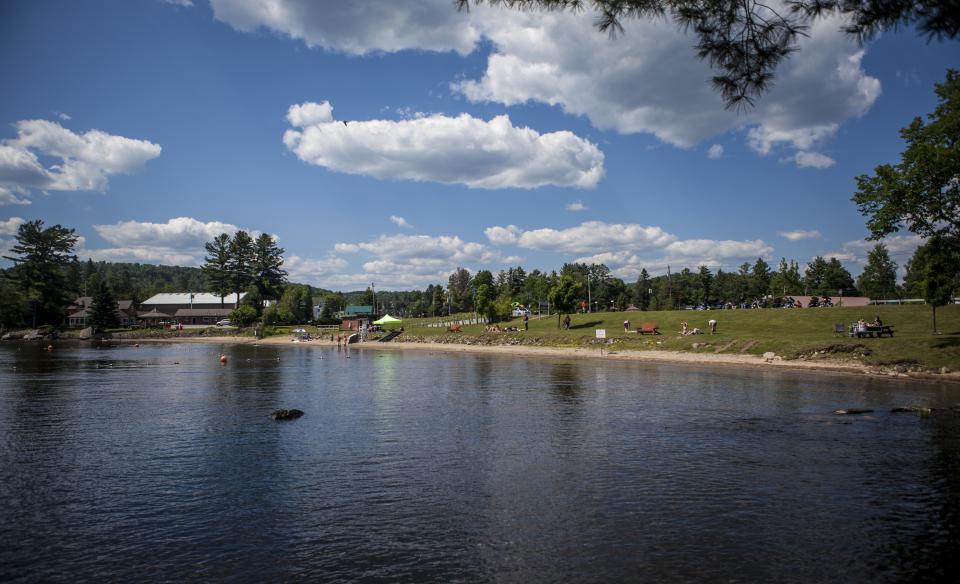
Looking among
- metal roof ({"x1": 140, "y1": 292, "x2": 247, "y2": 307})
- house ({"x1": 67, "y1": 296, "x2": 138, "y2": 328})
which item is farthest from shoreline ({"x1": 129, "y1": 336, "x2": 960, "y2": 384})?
metal roof ({"x1": 140, "y1": 292, "x2": 247, "y2": 307})

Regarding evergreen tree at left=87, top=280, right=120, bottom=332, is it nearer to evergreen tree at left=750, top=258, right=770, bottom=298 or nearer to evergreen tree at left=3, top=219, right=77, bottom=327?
evergreen tree at left=3, top=219, right=77, bottom=327

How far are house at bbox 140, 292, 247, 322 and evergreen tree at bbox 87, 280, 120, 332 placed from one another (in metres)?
36.7

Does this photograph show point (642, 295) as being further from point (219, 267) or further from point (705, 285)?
point (219, 267)

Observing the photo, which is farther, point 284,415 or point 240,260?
point 240,260

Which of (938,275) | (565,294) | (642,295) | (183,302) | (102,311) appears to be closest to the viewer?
(938,275)

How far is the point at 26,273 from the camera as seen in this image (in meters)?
118

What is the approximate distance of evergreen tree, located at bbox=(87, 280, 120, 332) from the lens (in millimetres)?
124125

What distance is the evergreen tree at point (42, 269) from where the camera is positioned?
118 m

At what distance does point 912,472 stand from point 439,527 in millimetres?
13769

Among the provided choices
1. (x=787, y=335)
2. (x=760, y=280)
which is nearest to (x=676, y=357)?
(x=787, y=335)

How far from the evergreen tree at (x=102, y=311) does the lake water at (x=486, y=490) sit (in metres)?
113

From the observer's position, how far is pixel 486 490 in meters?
14.9

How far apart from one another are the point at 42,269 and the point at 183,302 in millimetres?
51115

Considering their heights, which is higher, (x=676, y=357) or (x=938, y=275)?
(x=938, y=275)
